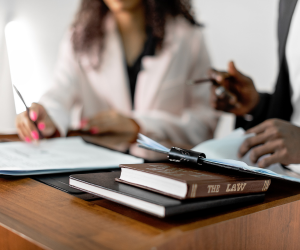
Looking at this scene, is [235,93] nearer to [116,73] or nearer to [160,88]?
[160,88]

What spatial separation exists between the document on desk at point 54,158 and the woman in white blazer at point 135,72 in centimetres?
51

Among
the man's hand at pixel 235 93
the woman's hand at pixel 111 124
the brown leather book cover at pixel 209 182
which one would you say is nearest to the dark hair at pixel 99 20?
the woman's hand at pixel 111 124

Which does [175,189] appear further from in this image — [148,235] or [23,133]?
[23,133]

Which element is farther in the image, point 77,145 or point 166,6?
point 166,6

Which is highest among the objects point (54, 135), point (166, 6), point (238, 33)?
point (166, 6)

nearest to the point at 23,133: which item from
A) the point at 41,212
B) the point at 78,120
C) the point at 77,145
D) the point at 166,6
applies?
the point at 77,145

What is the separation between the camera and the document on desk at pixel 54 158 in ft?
1.53

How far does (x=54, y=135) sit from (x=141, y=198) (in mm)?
762

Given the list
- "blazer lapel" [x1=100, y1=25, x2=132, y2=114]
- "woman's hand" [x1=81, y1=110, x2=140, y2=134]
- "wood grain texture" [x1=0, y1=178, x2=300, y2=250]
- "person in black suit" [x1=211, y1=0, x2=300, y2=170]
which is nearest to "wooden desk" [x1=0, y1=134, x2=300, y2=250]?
"wood grain texture" [x1=0, y1=178, x2=300, y2=250]

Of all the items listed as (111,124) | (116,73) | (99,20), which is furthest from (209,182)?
(99,20)

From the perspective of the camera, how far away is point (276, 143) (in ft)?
1.67

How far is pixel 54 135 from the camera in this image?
38.8 inches

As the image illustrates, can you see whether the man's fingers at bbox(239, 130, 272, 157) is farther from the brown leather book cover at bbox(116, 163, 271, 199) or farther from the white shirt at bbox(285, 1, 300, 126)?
the white shirt at bbox(285, 1, 300, 126)

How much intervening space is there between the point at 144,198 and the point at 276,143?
319 mm
